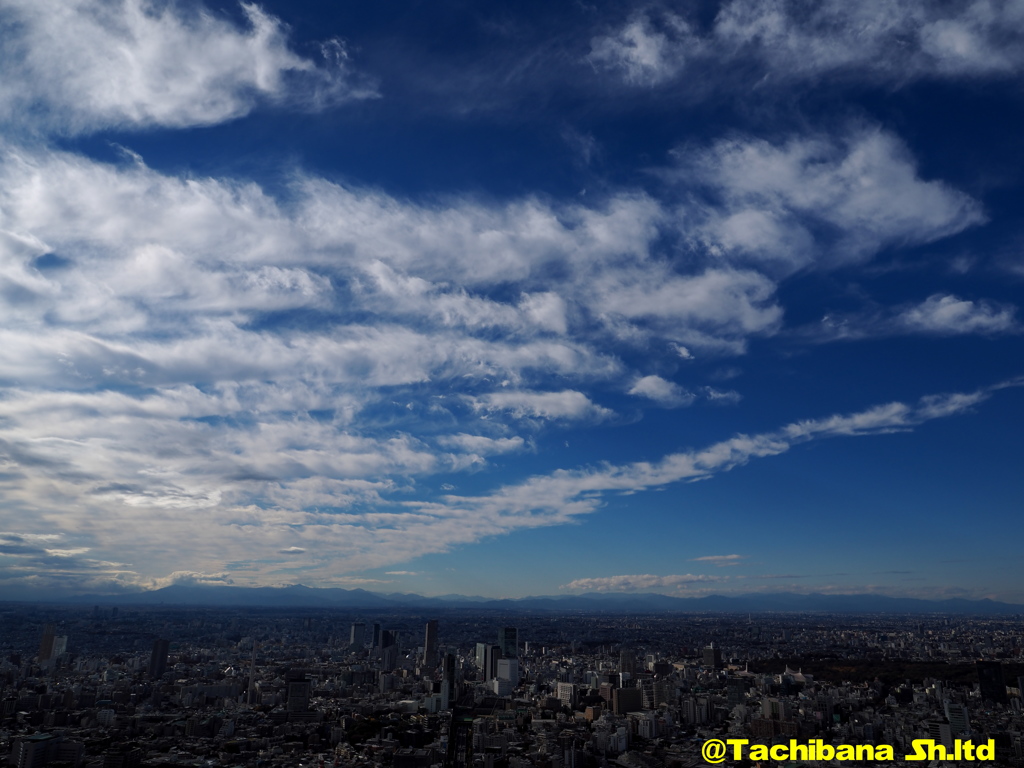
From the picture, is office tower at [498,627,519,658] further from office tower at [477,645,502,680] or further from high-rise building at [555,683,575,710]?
high-rise building at [555,683,575,710]

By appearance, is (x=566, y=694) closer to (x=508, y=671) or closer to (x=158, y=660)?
(x=508, y=671)

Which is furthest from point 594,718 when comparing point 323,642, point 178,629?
point 178,629

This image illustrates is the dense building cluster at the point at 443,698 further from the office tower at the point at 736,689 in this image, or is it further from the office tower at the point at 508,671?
the office tower at the point at 508,671

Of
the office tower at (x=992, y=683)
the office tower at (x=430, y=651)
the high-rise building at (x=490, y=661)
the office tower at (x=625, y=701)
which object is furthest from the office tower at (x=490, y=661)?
the office tower at (x=992, y=683)

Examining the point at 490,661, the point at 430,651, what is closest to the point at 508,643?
the point at 430,651

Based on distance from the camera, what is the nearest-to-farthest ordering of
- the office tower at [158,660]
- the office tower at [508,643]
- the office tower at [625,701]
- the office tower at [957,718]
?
the office tower at [957,718] < the office tower at [625,701] < the office tower at [158,660] < the office tower at [508,643]

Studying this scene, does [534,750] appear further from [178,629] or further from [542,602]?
[542,602]
